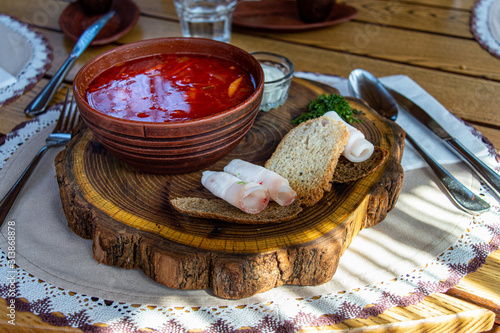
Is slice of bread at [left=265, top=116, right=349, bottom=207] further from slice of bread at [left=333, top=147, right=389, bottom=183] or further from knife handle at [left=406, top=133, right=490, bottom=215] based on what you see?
knife handle at [left=406, top=133, right=490, bottom=215]

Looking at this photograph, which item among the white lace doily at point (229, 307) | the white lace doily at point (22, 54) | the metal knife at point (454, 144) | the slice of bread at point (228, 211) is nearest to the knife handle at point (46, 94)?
the white lace doily at point (22, 54)

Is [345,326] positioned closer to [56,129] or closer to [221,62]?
[221,62]

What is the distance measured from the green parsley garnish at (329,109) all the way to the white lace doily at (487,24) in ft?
5.61

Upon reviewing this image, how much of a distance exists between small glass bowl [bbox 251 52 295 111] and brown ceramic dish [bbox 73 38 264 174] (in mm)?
267

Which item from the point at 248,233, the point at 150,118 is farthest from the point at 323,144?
the point at 150,118

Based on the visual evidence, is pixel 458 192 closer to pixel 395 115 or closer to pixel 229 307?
pixel 395 115

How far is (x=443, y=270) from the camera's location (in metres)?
1.60

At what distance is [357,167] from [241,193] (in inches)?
21.7

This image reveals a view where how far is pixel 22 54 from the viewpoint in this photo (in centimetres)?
314

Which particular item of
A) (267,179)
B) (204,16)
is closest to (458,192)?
(267,179)

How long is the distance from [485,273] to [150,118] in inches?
54.7

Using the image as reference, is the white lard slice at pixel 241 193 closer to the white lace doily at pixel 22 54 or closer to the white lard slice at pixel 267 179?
the white lard slice at pixel 267 179

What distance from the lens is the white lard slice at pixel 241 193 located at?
156cm

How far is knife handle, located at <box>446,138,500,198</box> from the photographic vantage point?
1.93m
